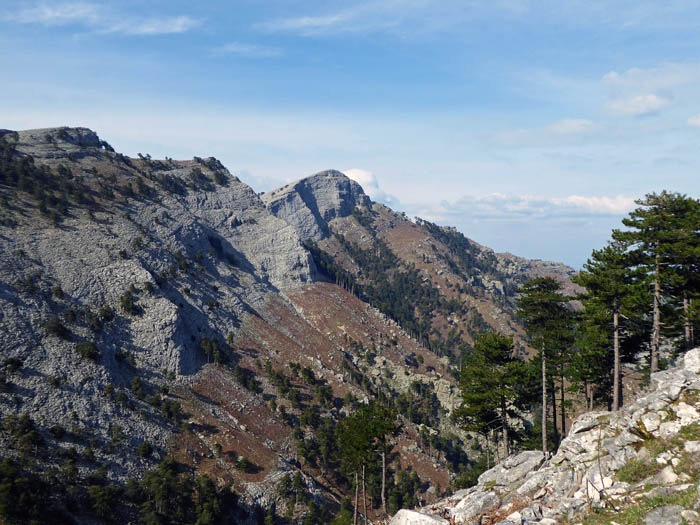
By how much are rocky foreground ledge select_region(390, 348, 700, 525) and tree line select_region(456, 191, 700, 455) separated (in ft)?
28.1

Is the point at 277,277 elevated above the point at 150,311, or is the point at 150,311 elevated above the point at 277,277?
the point at 277,277

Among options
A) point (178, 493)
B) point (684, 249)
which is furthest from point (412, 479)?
point (684, 249)

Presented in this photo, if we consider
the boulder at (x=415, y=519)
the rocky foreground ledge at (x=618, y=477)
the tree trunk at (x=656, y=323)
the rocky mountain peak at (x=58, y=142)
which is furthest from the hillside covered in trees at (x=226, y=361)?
the boulder at (x=415, y=519)

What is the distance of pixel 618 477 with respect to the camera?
20.3 metres

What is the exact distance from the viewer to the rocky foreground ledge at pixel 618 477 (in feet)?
56.9

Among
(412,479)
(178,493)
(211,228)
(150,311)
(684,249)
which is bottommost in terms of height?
(412,479)

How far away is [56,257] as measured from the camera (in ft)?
291

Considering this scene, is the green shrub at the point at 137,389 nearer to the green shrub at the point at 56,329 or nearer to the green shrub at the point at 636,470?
the green shrub at the point at 56,329

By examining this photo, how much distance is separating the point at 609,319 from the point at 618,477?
19.0 meters

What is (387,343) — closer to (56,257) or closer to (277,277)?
(277,277)

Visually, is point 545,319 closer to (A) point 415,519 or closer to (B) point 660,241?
(B) point 660,241

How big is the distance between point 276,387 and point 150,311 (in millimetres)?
34286

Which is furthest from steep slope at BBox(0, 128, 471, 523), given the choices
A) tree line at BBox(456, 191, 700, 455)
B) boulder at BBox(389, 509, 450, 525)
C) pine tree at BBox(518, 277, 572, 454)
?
boulder at BBox(389, 509, 450, 525)

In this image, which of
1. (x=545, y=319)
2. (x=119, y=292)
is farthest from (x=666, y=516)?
(x=119, y=292)
